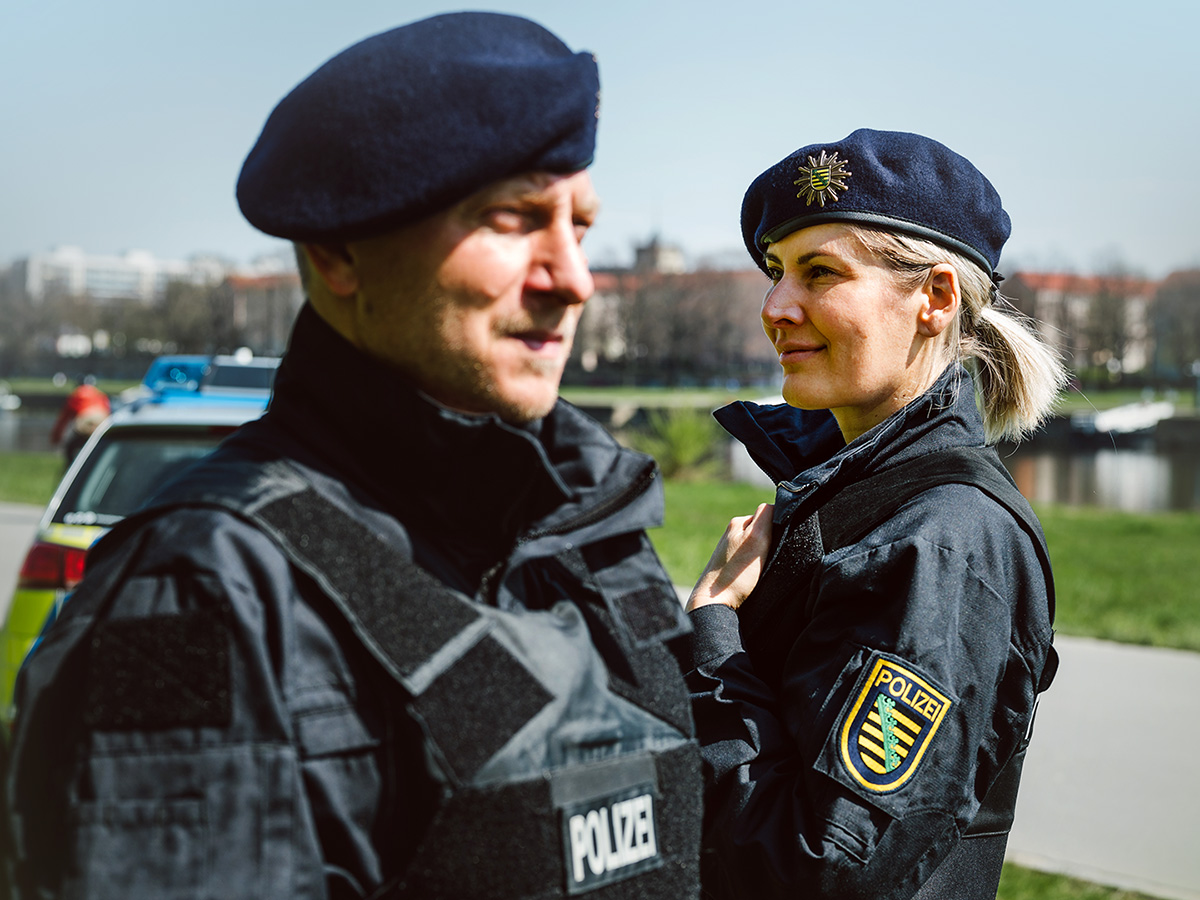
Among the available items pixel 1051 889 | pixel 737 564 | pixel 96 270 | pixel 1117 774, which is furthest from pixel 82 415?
pixel 96 270

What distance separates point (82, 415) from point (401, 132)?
1099cm

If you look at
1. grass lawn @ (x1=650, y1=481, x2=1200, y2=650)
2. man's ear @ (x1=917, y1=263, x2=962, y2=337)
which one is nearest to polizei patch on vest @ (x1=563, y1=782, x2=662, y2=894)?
man's ear @ (x1=917, y1=263, x2=962, y2=337)

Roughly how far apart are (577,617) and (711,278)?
74379 mm

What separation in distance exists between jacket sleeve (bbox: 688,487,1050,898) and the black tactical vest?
12.7 inches

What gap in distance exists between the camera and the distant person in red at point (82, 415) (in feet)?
34.8

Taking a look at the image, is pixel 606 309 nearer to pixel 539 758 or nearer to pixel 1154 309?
pixel 1154 309

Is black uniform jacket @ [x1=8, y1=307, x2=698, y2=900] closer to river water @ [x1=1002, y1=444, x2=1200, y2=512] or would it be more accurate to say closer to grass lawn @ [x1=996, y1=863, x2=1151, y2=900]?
grass lawn @ [x1=996, y1=863, x2=1151, y2=900]

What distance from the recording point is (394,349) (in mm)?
1215

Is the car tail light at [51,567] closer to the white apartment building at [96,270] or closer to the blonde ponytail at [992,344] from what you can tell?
the blonde ponytail at [992,344]

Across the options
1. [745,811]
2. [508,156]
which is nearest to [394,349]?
[508,156]

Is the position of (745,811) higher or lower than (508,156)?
lower

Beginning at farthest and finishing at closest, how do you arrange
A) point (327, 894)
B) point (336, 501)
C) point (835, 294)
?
point (835, 294) < point (336, 501) < point (327, 894)

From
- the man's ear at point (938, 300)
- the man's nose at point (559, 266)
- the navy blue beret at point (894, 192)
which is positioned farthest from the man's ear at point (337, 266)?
the man's ear at point (938, 300)

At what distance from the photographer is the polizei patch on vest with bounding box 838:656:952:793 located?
61.0 inches
